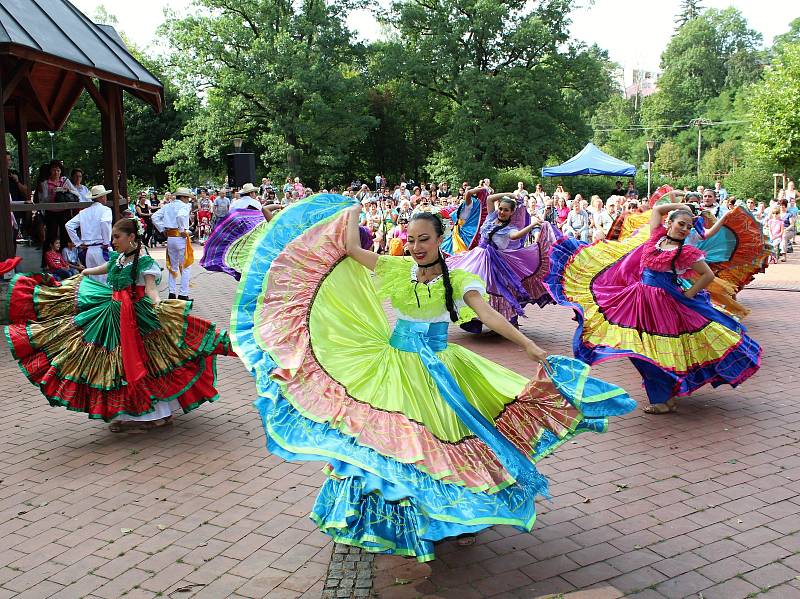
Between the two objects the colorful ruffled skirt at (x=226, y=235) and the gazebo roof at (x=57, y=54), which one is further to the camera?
the gazebo roof at (x=57, y=54)

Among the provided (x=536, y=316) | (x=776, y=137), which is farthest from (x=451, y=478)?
(x=776, y=137)

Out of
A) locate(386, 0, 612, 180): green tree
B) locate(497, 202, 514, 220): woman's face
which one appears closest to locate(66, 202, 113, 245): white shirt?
locate(497, 202, 514, 220): woman's face

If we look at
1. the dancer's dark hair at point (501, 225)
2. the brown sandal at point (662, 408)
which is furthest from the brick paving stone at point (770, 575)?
the dancer's dark hair at point (501, 225)

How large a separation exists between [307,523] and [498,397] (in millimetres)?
1427

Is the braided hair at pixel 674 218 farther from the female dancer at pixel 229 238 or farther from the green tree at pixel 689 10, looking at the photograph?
the green tree at pixel 689 10

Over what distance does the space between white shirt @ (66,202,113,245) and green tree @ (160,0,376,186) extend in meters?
26.5

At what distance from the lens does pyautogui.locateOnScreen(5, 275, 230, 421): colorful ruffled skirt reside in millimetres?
6062

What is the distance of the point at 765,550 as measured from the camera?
4.30m

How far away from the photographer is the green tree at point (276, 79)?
36.9m

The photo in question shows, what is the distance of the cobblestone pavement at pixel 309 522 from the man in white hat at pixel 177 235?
19.9 feet

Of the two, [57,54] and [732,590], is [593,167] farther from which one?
[732,590]

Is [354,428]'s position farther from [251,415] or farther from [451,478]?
[251,415]

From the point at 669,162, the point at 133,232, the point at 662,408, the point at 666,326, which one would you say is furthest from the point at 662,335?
the point at 669,162

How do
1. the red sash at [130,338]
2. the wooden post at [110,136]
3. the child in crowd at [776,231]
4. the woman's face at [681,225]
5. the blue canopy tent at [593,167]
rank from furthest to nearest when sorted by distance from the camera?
the blue canopy tent at [593,167] → the child in crowd at [776,231] → the wooden post at [110,136] → the woman's face at [681,225] → the red sash at [130,338]
